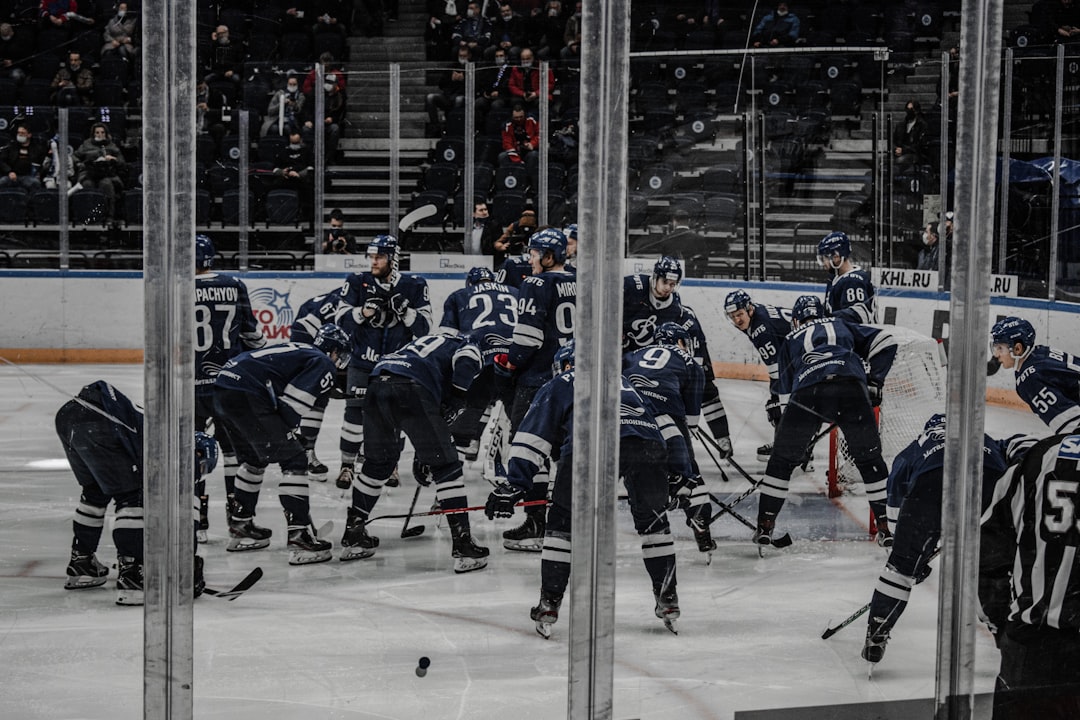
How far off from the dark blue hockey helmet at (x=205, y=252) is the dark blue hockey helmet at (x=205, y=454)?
389 millimetres

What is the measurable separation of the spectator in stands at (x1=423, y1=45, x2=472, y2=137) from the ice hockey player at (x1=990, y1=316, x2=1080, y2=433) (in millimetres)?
1529

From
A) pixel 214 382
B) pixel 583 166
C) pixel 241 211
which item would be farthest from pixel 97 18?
pixel 583 166

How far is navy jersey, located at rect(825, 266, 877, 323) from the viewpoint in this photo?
3143 millimetres

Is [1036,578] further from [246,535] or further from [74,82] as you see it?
[74,82]

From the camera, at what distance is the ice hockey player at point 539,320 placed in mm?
3475

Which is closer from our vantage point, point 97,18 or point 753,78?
point 97,18

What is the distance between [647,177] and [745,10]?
89 cm

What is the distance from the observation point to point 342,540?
9.85 ft

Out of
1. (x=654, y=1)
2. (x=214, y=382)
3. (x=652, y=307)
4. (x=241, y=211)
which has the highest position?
(x=654, y=1)

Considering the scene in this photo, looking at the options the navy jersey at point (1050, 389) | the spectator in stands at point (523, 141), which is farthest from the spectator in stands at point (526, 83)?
the navy jersey at point (1050, 389)

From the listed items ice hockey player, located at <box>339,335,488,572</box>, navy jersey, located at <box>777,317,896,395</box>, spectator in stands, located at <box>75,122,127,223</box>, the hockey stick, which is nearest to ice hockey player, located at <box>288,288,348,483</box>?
ice hockey player, located at <box>339,335,488,572</box>

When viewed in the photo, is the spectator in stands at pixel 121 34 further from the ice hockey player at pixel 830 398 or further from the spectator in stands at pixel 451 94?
the ice hockey player at pixel 830 398

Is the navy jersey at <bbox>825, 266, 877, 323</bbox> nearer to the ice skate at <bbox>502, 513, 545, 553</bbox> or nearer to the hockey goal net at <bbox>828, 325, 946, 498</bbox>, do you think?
the hockey goal net at <bbox>828, 325, 946, 498</bbox>

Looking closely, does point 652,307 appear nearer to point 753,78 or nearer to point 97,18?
point 753,78
